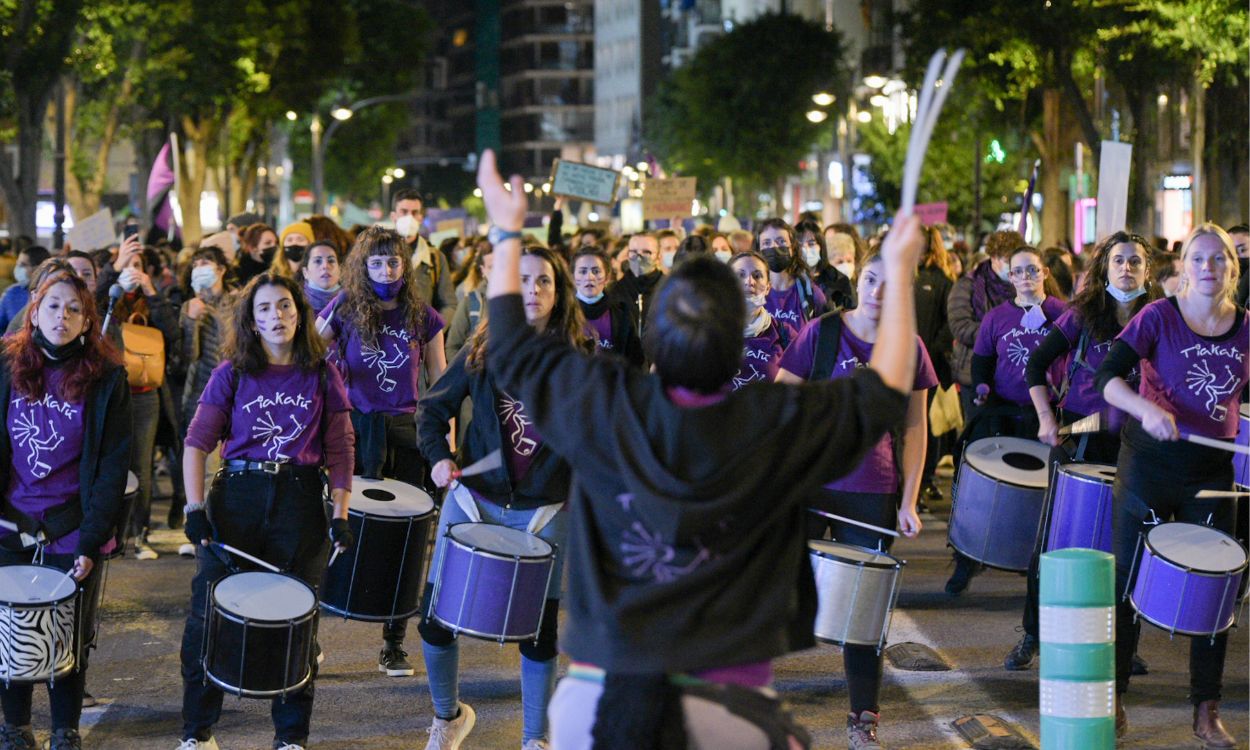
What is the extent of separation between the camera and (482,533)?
6945mm

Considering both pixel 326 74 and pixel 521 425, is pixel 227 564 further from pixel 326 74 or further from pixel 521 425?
pixel 326 74

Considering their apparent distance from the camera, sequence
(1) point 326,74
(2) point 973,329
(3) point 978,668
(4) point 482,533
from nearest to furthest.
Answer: (4) point 482,533 < (3) point 978,668 < (2) point 973,329 < (1) point 326,74

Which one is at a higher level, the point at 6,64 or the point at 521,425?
the point at 6,64

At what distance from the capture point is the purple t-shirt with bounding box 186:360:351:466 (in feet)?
23.5

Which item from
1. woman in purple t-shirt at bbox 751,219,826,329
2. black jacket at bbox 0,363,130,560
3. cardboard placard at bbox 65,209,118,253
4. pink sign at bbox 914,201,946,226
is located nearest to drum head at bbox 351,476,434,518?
black jacket at bbox 0,363,130,560

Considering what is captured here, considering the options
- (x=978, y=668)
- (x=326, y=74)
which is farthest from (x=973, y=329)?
(x=326, y=74)

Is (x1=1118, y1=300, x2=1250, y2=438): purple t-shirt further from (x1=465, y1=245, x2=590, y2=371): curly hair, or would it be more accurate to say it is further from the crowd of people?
(x1=465, y1=245, x2=590, y2=371): curly hair

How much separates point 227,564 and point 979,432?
15.5 ft

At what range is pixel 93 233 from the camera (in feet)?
50.3

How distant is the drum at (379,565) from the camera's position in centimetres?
755

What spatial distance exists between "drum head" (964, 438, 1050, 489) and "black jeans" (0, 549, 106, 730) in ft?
13.2

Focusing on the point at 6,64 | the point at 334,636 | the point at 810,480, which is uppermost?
the point at 6,64

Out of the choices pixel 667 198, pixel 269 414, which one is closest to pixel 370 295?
pixel 269 414

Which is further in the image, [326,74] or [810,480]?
[326,74]
